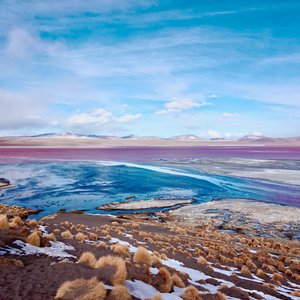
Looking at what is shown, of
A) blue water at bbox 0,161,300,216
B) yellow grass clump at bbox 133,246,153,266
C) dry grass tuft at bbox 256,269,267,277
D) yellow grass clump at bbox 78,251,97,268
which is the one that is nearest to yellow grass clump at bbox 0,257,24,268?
yellow grass clump at bbox 78,251,97,268

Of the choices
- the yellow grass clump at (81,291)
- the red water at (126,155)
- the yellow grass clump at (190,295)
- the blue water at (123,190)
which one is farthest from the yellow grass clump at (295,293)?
the red water at (126,155)

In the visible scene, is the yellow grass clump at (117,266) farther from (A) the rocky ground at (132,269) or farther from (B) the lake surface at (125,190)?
(B) the lake surface at (125,190)

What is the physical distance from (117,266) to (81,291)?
1.97 metres

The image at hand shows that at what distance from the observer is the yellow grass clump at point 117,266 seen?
7.30m

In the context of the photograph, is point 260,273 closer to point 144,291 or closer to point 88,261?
point 144,291

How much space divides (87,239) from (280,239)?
15517 mm

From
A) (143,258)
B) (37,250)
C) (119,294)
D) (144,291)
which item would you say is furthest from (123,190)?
(119,294)

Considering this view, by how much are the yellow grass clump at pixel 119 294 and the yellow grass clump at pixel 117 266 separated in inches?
20.9

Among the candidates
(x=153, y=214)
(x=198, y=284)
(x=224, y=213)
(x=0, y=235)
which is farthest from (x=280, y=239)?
(x=0, y=235)

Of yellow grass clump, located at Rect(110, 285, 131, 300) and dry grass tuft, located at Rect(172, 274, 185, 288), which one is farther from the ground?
yellow grass clump, located at Rect(110, 285, 131, 300)

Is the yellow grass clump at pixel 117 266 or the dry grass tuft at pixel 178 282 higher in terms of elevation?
the yellow grass clump at pixel 117 266

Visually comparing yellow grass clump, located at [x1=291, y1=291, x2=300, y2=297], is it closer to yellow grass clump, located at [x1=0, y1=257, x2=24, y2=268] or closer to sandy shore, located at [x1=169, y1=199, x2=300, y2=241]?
yellow grass clump, located at [x1=0, y1=257, x2=24, y2=268]

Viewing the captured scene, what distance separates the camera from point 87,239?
1373 centimetres

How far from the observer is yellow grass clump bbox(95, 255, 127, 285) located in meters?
7.30
